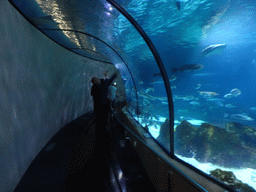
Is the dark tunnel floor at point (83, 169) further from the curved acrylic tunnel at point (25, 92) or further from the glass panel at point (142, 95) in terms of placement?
the glass panel at point (142, 95)

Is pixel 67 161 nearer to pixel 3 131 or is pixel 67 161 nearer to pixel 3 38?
pixel 3 131

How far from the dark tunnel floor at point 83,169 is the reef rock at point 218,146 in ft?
16.9

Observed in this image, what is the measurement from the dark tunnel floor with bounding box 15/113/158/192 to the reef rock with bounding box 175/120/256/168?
514 centimetres

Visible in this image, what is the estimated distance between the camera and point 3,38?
7.55ft

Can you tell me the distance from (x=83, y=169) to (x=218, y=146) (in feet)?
25.2

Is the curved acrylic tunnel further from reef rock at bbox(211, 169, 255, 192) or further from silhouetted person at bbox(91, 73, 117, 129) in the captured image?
reef rock at bbox(211, 169, 255, 192)

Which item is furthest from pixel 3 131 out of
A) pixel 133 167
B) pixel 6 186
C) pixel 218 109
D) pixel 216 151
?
pixel 218 109

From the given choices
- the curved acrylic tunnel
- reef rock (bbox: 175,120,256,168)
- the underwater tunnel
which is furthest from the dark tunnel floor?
reef rock (bbox: 175,120,256,168)

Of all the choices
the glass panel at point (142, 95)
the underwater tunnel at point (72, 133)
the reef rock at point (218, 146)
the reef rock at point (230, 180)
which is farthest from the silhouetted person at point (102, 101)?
the reef rock at point (218, 146)

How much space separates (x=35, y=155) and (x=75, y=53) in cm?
535

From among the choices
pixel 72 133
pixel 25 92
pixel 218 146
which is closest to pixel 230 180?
pixel 25 92

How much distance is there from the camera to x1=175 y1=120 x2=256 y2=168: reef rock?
23.1ft

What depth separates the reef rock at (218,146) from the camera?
704 centimetres

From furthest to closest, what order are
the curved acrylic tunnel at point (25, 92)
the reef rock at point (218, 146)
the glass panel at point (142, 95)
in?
the glass panel at point (142, 95)
the reef rock at point (218, 146)
the curved acrylic tunnel at point (25, 92)
